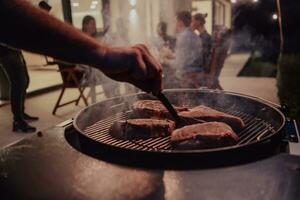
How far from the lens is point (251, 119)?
244cm

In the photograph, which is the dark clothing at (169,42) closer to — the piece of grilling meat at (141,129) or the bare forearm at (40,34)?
the piece of grilling meat at (141,129)

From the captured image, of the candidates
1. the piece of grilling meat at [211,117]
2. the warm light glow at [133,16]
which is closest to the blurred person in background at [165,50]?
the warm light glow at [133,16]

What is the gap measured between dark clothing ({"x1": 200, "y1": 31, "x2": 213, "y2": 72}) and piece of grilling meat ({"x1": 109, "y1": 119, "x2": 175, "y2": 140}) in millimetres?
3735

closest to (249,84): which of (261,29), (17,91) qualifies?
(261,29)

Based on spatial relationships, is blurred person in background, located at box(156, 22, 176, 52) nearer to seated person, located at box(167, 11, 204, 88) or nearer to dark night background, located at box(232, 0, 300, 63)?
seated person, located at box(167, 11, 204, 88)

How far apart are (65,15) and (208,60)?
4.29 metres

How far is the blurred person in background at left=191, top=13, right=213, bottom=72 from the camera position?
564 cm

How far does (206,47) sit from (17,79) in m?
3.01

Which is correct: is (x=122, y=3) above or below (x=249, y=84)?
above

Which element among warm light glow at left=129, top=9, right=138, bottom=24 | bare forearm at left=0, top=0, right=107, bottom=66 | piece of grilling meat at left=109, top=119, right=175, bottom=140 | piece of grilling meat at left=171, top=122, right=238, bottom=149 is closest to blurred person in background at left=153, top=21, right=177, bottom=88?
warm light glow at left=129, top=9, right=138, bottom=24

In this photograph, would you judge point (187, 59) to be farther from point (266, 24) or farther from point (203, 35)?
point (266, 24)

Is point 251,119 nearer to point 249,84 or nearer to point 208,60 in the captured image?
point 208,60

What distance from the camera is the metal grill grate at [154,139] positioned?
1.99 metres

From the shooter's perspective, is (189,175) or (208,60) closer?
(189,175)
